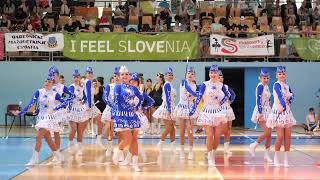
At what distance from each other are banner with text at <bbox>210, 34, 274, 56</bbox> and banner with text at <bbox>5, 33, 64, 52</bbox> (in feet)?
18.6

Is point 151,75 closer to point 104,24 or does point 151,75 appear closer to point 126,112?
point 104,24

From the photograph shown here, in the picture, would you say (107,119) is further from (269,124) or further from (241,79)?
(241,79)

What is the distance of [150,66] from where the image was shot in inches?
861

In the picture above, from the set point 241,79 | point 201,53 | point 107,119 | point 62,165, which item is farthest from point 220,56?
point 62,165

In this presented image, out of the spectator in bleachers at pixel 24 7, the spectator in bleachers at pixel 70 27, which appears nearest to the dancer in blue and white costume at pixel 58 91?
the spectator in bleachers at pixel 70 27

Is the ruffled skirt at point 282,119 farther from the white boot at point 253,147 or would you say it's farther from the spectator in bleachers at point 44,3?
the spectator in bleachers at point 44,3

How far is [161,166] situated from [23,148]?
473cm

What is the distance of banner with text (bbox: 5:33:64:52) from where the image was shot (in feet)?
69.4

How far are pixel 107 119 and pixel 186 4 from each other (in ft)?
41.6

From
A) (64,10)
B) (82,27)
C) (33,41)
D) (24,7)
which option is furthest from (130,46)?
(24,7)

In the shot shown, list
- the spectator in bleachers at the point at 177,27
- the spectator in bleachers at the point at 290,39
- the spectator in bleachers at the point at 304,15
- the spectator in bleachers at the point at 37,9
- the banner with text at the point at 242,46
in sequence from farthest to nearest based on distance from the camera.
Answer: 1. the spectator in bleachers at the point at 37,9
2. the spectator in bleachers at the point at 304,15
3. the spectator in bleachers at the point at 177,27
4. the spectator in bleachers at the point at 290,39
5. the banner with text at the point at 242,46

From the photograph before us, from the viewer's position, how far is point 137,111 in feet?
37.1

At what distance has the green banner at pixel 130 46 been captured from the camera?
21156 millimetres

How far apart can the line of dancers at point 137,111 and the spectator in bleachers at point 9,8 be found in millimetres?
11296
